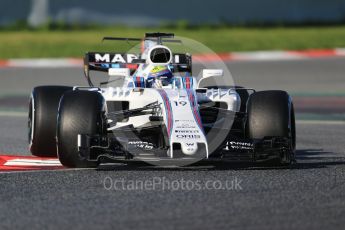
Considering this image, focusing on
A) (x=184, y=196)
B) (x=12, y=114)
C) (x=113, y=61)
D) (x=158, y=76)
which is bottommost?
(x=184, y=196)

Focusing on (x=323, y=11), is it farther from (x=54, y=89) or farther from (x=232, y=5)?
(x=54, y=89)

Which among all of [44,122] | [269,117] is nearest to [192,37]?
[44,122]

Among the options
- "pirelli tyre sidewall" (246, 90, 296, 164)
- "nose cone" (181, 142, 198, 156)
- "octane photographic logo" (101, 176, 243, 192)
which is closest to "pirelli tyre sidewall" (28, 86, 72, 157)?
"octane photographic logo" (101, 176, 243, 192)

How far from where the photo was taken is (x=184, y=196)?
7.49m

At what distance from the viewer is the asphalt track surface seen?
256 inches

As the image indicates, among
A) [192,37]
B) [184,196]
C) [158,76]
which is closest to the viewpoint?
[184,196]

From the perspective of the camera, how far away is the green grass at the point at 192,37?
24.0m

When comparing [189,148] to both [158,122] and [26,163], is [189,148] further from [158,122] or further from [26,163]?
[26,163]

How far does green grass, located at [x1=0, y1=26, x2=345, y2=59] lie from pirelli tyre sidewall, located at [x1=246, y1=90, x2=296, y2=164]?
14.4m

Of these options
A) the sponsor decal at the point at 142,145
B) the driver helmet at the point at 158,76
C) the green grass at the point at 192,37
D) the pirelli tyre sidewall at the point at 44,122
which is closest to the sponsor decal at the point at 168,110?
the sponsor decal at the point at 142,145

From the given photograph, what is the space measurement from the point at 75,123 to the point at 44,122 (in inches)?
39.5

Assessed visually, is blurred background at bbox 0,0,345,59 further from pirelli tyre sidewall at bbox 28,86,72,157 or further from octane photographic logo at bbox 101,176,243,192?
octane photographic logo at bbox 101,176,243,192

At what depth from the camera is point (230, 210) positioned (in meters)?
6.90

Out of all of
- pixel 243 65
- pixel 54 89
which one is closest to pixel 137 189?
pixel 54 89
